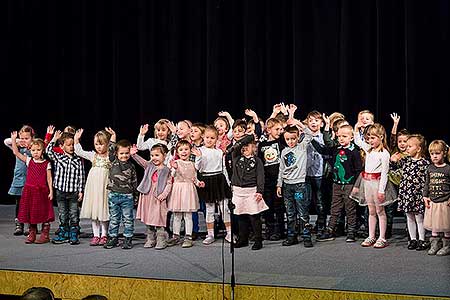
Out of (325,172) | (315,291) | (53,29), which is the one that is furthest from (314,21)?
(315,291)

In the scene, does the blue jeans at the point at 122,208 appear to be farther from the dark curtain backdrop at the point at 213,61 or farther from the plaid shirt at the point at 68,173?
the dark curtain backdrop at the point at 213,61

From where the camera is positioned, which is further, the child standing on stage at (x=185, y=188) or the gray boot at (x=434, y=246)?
the child standing on stage at (x=185, y=188)

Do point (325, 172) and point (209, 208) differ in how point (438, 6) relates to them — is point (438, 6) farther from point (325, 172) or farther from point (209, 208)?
point (209, 208)

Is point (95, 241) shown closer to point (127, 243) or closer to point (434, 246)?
point (127, 243)

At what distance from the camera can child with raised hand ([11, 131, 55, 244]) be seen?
666 centimetres

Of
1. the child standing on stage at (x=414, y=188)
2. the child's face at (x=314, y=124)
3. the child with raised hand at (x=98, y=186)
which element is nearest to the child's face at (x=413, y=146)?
the child standing on stage at (x=414, y=188)

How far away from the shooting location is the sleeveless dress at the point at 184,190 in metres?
6.33

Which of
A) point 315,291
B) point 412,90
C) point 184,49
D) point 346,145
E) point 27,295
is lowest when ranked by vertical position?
point 315,291

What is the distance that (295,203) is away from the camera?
627 centimetres

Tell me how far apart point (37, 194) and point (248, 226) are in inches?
73.5

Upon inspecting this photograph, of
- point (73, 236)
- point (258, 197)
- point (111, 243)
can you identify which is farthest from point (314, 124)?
point (73, 236)

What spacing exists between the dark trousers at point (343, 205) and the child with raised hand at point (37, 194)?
2.45m

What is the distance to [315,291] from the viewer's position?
4.60 metres

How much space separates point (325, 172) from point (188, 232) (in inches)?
52.6
